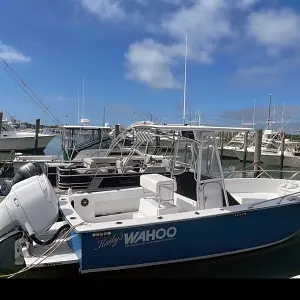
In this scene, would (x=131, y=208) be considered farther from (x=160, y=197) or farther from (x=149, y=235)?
(x=149, y=235)

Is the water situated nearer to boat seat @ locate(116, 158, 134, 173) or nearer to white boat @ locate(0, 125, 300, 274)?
white boat @ locate(0, 125, 300, 274)

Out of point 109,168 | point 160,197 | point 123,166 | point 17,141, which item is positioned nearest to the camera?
point 160,197

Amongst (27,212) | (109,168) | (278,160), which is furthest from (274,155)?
(27,212)

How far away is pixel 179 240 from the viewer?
529cm

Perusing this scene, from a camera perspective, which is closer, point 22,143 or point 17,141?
point 17,141

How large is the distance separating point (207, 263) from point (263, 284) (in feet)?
10.9

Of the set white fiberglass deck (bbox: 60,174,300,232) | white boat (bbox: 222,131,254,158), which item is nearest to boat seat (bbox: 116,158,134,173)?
white fiberglass deck (bbox: 60,174,300,232)

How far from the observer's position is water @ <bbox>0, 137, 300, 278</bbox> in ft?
16.8

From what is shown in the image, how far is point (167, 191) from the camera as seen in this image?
19.9 ft

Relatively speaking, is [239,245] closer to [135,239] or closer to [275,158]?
[135,239]

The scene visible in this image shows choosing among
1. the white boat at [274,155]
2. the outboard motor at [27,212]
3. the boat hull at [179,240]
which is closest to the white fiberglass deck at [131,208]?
the boat hull at [179,240]

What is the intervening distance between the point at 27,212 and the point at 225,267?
3397mm

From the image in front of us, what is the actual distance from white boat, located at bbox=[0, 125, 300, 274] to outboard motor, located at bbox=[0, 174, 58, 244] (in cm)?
1

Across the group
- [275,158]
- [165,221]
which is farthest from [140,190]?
[275,158]
